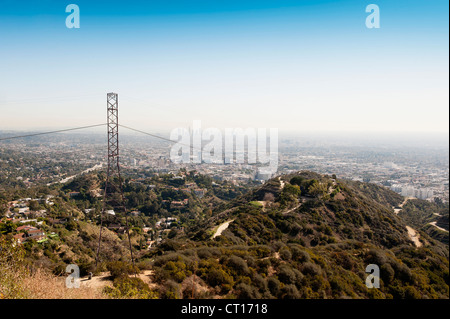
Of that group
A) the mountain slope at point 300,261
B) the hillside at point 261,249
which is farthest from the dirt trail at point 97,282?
the mountain slope at point 300,261

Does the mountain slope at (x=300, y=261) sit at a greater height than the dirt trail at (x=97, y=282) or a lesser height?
lesser

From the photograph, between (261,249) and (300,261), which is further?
(261,249)

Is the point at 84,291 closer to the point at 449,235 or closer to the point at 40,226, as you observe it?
the point at 40,226

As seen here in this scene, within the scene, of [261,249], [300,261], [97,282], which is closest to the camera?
[97,282]

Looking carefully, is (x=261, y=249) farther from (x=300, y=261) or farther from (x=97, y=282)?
(x=97, y=282)

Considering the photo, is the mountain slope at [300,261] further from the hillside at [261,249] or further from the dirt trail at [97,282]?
the dirt trail at [97,282]

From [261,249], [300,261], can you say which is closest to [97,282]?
[261,249]

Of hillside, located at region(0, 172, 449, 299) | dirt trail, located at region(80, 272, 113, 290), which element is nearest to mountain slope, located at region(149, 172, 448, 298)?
hillside, located at region(0, 172, 449, 299)

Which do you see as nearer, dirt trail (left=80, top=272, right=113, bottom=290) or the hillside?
dirt trail (left=80, top=272, right=113, bottom=290)

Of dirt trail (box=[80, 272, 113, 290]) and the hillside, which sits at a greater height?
dirt trail (box=[80, 272, 113, 290])

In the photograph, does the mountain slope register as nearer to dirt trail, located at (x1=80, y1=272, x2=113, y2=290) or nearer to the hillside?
the hillside

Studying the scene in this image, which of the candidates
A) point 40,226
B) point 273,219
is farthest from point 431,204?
point 40,226
